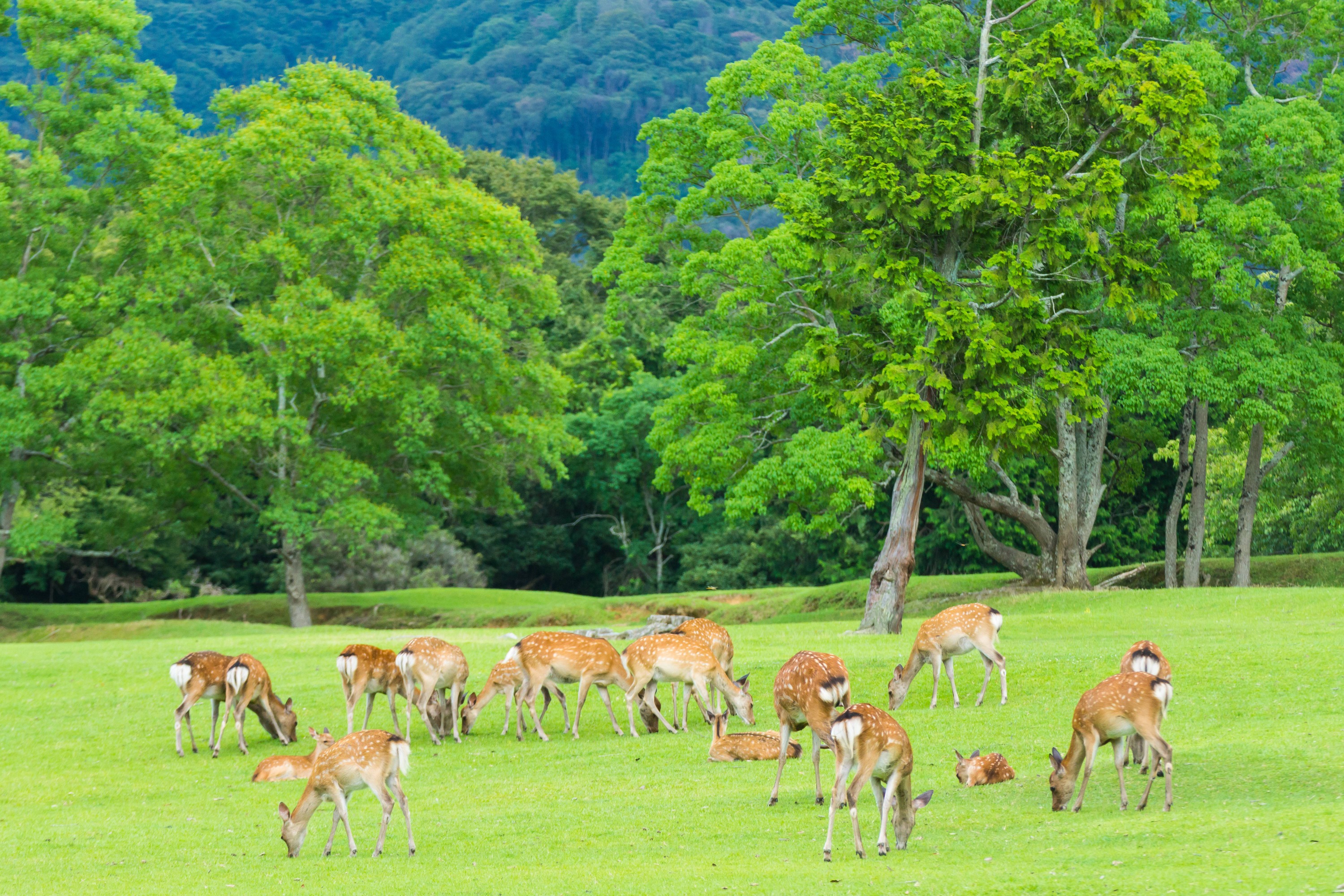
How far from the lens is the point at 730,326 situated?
32094mm

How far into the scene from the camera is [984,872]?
329 inches

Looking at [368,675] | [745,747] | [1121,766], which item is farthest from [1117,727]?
[368,675]

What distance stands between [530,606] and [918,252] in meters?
20.6

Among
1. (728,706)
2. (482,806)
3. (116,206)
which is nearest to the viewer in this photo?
(482,806)

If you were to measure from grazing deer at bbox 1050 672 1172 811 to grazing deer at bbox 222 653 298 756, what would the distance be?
9.46m

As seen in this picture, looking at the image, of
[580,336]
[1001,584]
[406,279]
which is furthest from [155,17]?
[1001,584]

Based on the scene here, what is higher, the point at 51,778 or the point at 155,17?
the point at 155,17

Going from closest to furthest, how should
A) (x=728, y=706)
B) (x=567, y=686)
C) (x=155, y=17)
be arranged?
(x=728, y=706)
(x=567, y=686)
(x=155, y=17)

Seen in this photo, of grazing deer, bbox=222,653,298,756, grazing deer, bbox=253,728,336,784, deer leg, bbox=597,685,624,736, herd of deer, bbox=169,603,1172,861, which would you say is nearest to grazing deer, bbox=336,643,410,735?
herd of deer, bbox=169,603,1172,861

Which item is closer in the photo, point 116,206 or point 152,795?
point 152,795

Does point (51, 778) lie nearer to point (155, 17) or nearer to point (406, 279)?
point (406, 279)

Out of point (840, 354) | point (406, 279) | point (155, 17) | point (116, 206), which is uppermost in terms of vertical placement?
point (155, 17)

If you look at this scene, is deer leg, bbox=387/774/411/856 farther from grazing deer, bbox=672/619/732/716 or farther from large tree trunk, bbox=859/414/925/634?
large tree trunk, bbox=859/414/925/634

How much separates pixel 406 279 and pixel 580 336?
875 inches
